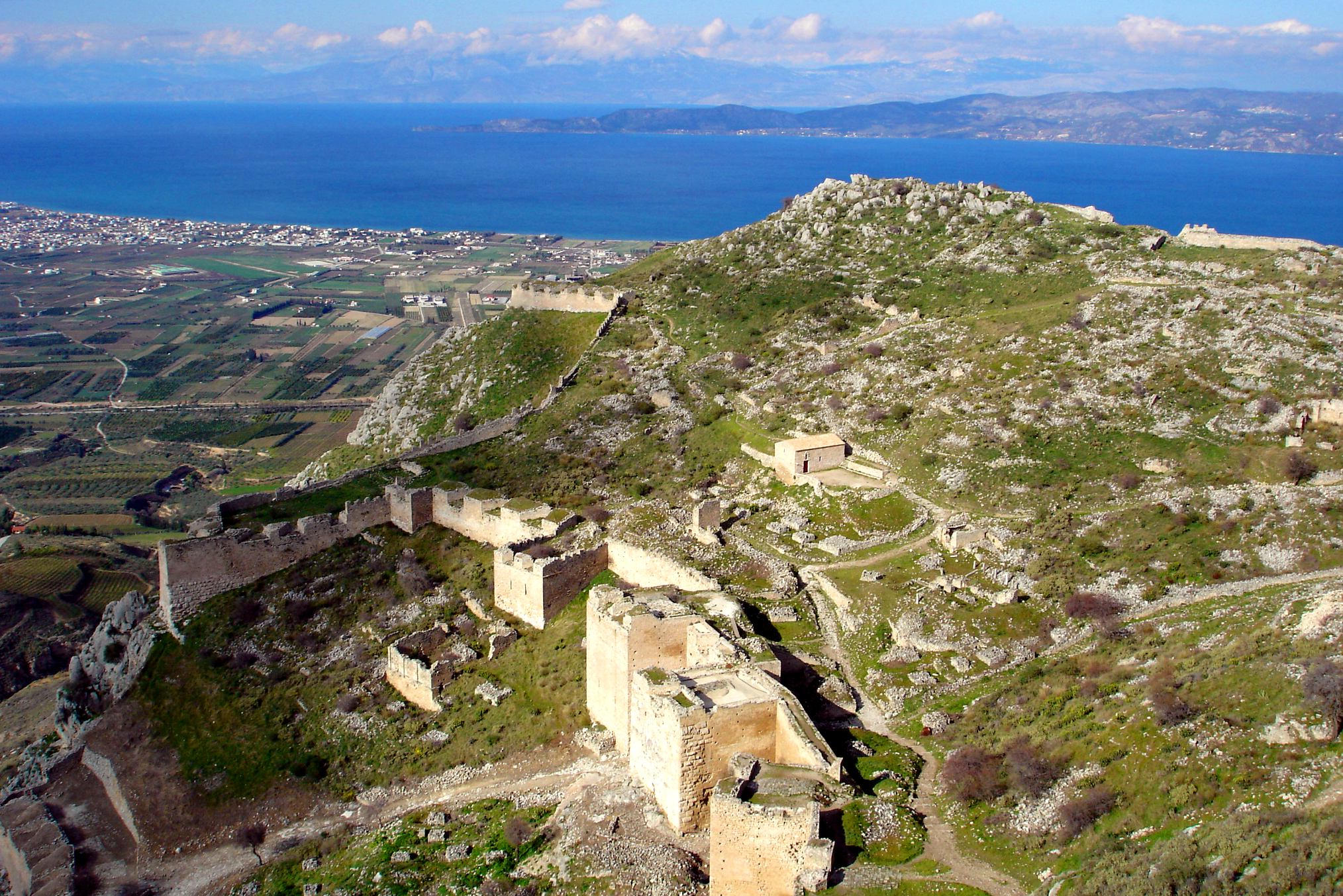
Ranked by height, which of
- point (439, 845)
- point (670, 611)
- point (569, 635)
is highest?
point (670, 611)

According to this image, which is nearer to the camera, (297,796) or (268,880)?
(268,880)

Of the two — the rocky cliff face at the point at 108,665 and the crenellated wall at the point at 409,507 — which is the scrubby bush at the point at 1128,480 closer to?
the crenellated wall at the point at 409,507

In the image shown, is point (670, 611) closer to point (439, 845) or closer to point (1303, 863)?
point (439, 845)

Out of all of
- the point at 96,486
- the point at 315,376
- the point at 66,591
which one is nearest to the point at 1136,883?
the point at 66,591

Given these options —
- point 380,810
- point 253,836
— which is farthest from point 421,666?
point 253,836

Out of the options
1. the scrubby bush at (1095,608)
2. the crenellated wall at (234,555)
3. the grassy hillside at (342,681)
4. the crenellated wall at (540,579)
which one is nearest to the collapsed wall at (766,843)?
the grassy hillside at (342,681)

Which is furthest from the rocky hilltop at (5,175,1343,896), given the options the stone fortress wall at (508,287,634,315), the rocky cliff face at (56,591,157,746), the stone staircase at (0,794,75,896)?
the stone fortress wall at (508,287,634,315)

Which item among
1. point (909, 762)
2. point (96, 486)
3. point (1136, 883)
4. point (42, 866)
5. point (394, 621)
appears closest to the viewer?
point (1136, 883)

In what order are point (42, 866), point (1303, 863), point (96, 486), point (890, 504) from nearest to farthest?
point (1303, 863)
point (42, 866)
point (890, 504)
point (96, 486)
